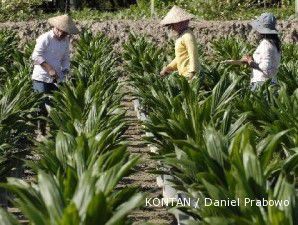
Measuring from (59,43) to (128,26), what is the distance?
10.6 metres

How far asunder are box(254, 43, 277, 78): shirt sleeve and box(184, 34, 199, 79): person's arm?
611mm

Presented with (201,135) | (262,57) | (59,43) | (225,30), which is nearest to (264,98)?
(262,57)

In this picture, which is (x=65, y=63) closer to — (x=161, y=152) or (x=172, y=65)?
(x=172, y=65)

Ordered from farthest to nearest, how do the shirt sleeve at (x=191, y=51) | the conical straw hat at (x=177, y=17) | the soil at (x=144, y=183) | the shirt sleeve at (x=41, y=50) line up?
the shirt sleeve at (x=41, y=50) → the shirt sleeve at (x=191, y=51) → the conical straw hat at (x=177, y=17) → the soil at (x=144, y=183)

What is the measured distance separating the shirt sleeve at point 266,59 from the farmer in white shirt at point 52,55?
1.91m

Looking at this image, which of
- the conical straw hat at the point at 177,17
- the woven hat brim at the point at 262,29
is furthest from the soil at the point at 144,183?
the woven hat brim at the point at 262,29

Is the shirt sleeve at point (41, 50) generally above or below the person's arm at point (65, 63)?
above

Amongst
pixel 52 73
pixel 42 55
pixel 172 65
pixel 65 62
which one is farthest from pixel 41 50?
pixel 172 65

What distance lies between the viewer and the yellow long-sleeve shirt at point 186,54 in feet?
25.8

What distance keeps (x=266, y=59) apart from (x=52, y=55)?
7.36ft

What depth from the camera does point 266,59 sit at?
7.94 m

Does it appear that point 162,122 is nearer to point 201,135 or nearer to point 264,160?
point 201,135

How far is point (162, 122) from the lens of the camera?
6469mm

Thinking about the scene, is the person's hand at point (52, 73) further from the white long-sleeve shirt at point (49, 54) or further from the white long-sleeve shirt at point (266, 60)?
the white long-sleeve shirt at point (266, 60)
